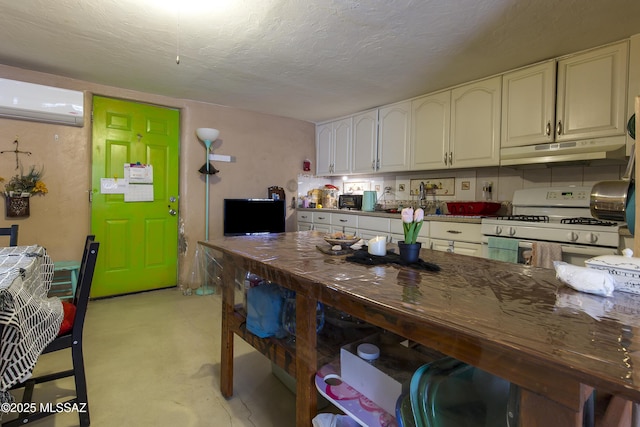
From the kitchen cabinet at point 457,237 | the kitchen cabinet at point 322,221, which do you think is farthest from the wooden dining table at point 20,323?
the kitchen cabinet at point 322,221

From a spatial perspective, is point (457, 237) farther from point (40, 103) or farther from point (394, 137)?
point (40, 103)

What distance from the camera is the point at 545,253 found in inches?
91.3

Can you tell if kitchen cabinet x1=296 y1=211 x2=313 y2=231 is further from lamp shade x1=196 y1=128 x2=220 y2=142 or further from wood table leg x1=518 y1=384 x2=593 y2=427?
wood table leg x1=518 y1=384 x2=593 y2=427

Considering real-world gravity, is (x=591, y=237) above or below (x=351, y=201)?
A: below

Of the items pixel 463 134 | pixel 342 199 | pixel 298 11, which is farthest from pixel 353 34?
pixel 342 199

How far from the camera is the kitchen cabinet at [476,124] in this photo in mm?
2863

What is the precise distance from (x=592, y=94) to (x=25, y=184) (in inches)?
187

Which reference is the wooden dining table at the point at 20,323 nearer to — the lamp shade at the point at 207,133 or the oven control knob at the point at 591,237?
the lamp shade at the point at 207,133

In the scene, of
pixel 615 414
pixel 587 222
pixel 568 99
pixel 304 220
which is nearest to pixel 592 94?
pixel 568 99

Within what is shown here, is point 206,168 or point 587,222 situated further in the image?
point 206,168

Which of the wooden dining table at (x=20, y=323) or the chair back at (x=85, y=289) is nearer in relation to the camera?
the wooden dining table at (x=20, y=323)

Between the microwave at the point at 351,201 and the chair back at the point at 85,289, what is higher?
the microwave at the point at 351,201

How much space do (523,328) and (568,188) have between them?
263 cm

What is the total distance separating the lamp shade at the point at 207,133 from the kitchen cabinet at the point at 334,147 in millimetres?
1599
